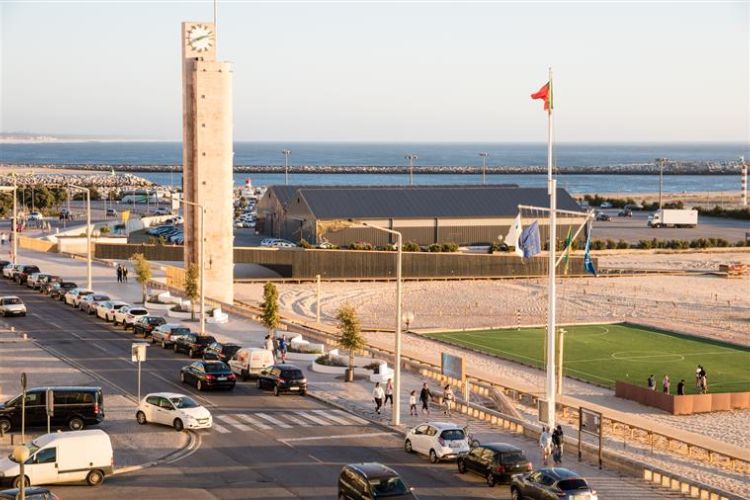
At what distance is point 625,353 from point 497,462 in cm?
3331

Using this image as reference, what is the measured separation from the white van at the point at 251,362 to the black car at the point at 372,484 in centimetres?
1793

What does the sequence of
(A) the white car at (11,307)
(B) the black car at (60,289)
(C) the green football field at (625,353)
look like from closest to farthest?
(C) the green football field at (625,353) → (A) the white car at (11,307) → (B) the black car at (60,289)

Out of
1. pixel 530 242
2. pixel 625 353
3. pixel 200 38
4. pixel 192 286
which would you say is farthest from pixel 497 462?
pixel 200 38

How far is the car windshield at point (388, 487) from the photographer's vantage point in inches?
1092

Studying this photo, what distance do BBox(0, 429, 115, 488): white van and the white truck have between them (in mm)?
114055

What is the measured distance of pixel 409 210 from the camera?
10512 centimetres

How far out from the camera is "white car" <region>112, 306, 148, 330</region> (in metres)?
57.9

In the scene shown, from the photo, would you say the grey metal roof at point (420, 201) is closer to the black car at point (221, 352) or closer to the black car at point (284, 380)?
the black car at point (221, 352)

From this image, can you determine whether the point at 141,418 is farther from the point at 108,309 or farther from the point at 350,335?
the point at 108,309

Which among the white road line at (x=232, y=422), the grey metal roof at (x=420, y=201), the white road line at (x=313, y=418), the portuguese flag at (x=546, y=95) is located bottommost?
the white road line at (x=313, y=418)

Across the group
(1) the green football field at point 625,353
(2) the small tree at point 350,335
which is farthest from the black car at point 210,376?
(1) the green football field at point 625,353

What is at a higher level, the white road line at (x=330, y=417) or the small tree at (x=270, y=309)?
the small tree at (x=270, y=309)

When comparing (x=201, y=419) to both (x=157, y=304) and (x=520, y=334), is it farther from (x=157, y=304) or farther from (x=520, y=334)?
(x=520, y=334)

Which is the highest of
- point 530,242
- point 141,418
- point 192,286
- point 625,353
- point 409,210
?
point 530,242
